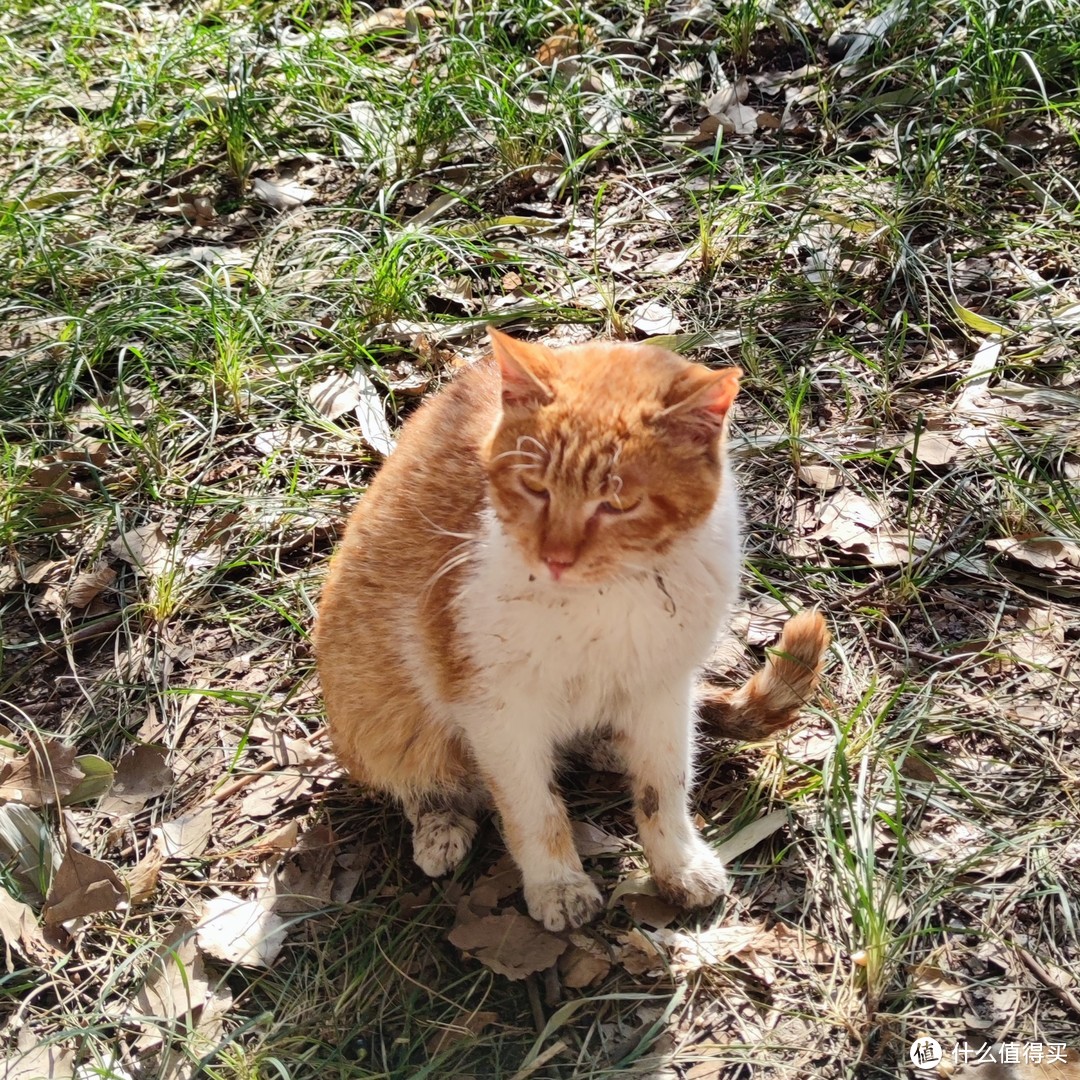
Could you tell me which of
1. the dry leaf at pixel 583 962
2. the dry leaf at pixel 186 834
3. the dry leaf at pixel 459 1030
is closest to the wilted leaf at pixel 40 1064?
the dry leaf at pixel 186 834

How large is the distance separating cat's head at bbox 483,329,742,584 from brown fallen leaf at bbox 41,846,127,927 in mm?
1371

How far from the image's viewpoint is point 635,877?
2.61 meters

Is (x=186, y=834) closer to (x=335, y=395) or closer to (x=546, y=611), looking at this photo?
(x=546, y=611)

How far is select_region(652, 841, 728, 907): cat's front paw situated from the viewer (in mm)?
2496

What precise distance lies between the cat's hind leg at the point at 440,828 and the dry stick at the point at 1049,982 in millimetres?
1301

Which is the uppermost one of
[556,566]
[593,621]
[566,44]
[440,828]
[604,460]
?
[566,44]

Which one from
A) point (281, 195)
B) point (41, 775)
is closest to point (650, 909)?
point (41, 775)

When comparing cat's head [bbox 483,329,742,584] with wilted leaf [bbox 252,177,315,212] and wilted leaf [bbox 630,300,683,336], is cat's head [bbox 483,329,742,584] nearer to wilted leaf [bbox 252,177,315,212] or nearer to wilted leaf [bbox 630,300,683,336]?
wilted leaf [bbox 630,300,683,336]

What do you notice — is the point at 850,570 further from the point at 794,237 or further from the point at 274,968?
the point at 274,968

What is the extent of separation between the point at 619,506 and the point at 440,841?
3.54 ft

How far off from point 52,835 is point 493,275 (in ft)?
7.97

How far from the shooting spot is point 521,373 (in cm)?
217

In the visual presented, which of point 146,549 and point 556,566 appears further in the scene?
point 146,549

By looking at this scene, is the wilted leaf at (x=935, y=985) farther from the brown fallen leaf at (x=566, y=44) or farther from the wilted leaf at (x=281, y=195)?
the brown fallen leaf at (x=566, y=44)
